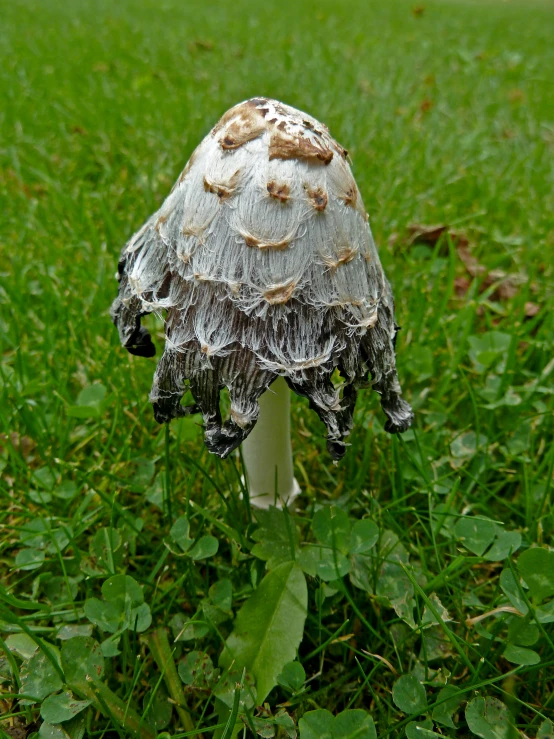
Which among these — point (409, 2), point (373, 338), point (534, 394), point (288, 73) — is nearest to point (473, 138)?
point (288, 73)

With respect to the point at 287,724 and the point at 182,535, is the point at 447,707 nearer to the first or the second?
the point at 287,724

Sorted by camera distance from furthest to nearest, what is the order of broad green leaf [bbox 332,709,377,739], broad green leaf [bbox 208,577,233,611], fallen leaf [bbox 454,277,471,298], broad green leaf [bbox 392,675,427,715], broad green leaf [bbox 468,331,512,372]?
1. fallen leaf [bbox 454,277,471,298]
2. broad green leaf [bbox 468,331,512,372]
3. broad green leaf [bbox 208,577,233,611]
4. broad green leaf [bbox 392,675,427,715]
5. broad green leaf [bbox 332,709,377,739]

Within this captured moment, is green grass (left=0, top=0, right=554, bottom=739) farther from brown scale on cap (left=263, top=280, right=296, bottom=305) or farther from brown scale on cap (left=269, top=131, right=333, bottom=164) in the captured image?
brown scale on cap (left=269, top=131, right=333, bottom=164)

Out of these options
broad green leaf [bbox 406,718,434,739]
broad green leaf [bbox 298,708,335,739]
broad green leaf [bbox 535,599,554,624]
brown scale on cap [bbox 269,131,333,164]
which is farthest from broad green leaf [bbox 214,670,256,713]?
brown scale on cap [bbox 269,131,333,164]

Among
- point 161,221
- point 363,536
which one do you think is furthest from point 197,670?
point 161,221

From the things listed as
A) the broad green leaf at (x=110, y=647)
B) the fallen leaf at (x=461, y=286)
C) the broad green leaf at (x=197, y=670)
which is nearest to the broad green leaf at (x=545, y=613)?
the broad green leaf at (x=197, y=670)
